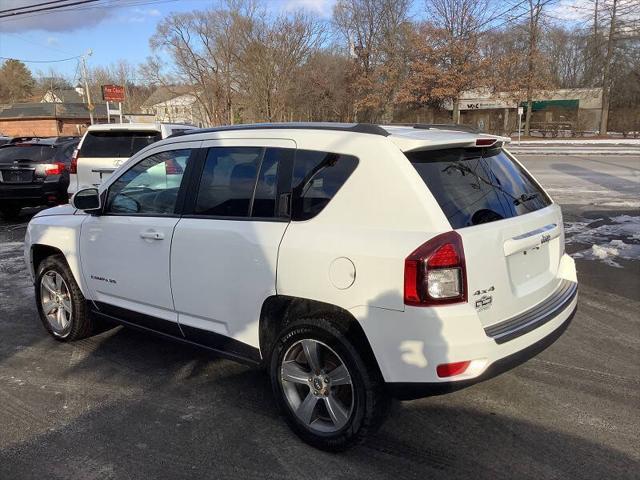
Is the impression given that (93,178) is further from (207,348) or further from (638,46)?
(638,46)

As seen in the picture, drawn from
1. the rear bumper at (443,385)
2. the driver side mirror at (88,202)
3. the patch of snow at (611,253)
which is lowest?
the patch of snow at (611,253)

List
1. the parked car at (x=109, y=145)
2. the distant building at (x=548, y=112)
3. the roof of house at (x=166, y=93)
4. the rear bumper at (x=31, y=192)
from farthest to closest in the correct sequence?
the distant building at (x=548, y=112)
the roof of house at (x=166, y=93)
the rear bumper at (x=31, y=192)
the parked car at (x=109, y=145)

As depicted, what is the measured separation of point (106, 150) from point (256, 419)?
7059mm

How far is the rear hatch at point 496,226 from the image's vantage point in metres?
2.79

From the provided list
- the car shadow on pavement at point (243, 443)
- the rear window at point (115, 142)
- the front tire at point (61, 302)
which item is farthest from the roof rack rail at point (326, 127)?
the rear window at point (115, 142)

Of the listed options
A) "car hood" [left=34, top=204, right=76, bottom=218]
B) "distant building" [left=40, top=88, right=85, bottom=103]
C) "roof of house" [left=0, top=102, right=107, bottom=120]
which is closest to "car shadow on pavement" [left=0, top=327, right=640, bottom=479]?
"car hood" [left=34, top=204, right=76, bottom=218]

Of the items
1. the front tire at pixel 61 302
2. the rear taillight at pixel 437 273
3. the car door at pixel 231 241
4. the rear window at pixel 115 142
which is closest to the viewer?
the rear taillight at pixel 437 273

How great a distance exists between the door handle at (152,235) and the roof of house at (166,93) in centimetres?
4426

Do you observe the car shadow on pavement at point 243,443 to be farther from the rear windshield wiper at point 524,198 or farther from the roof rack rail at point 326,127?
the roof rack rail at point 326,127

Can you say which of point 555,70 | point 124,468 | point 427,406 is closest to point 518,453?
point 427,406

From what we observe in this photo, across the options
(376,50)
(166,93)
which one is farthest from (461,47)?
(166,93)

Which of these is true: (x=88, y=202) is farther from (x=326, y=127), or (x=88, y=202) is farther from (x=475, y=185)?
(x=475, y=185)

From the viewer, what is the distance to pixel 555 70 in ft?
191

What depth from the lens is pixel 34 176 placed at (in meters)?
10.8
